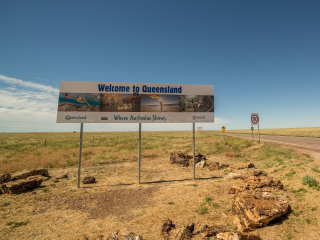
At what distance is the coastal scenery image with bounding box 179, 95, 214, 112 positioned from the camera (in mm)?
10016

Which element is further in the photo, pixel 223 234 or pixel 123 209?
pixel 123 209

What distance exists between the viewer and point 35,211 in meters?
6.34

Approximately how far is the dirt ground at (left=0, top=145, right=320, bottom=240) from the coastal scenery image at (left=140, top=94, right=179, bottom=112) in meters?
4.30

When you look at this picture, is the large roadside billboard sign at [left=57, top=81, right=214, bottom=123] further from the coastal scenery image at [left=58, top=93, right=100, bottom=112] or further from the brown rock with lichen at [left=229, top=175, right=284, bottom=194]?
the brown rock with lichen at [left=229, top=175, right=284, bottom=194]

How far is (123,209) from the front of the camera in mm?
6348

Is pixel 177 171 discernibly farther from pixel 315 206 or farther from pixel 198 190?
pixel 315 206

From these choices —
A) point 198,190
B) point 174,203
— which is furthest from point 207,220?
point 198,190

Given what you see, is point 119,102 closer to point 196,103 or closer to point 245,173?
point 196,103

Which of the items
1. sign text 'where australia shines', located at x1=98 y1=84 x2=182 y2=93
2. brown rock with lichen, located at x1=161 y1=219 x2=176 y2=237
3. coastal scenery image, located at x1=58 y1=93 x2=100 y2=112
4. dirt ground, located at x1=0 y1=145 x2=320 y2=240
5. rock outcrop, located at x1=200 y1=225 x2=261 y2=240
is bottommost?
dirt ground, located at x1=0 y1=145 x2=320 y2=240

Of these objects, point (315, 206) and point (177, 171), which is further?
point (177, 171)

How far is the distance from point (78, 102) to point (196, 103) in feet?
22.8

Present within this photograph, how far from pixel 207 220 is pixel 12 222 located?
21.1 ft

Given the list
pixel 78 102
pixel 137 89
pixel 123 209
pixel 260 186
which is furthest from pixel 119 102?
pixel 260 186

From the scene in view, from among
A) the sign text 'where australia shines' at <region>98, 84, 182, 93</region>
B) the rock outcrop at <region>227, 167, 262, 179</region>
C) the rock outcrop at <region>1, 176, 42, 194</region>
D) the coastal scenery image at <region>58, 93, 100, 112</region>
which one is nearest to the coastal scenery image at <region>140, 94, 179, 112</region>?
the sign text 'where australia shines' at <region>98, 84, 182, 93</region>
